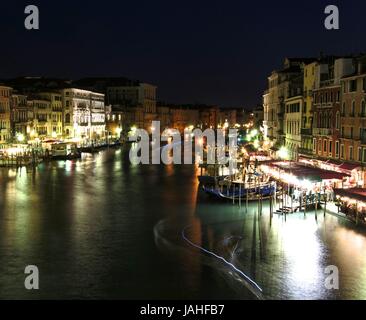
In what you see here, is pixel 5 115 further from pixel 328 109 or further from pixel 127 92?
pixel 127 92

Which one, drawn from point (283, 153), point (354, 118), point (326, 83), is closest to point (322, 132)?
point (326, 83)

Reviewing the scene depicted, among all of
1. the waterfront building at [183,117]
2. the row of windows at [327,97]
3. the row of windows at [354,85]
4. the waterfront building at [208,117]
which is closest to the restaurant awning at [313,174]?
the row of windows at [354,85]

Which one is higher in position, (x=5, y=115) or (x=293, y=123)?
(x=5, y=115)

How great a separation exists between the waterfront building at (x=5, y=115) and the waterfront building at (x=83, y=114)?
16.7 m

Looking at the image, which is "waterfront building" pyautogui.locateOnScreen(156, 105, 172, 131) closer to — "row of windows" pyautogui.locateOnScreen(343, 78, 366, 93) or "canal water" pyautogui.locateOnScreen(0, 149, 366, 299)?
"row of windows" pyautogui.locateOnScreen(343, 78, 366, 93)

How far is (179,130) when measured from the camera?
12356cm

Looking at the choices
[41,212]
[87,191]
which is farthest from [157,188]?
[41,212]

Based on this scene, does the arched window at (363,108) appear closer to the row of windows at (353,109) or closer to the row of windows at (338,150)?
the row of windows at (353,109)

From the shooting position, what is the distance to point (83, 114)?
73.4m

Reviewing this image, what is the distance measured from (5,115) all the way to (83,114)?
2340 centimetres

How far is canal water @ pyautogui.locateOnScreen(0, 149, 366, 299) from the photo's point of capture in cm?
1318

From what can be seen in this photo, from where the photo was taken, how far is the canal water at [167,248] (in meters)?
13.2

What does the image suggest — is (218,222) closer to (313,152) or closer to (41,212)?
(41,212)

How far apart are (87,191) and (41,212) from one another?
21.2 ft
